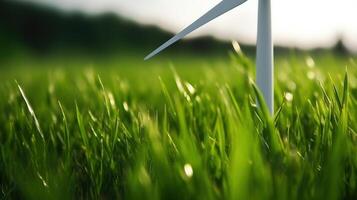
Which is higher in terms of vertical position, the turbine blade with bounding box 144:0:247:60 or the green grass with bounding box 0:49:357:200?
the turbine blade with bounding box 144:0:247:60

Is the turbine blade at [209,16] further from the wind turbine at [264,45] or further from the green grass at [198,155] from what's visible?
the green grass at [198,155]

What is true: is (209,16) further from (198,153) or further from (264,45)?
(198,153)

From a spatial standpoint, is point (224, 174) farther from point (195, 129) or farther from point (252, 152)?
point (195, 129)

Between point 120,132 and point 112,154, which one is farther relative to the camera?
point 120,132

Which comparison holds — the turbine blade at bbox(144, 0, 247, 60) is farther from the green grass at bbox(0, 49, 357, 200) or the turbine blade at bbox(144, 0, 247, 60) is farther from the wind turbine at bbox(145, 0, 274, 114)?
the green grass at bbox(0, 49, 357, 200)

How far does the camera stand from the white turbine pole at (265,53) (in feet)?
3.34

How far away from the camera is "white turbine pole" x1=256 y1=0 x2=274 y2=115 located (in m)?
1.02

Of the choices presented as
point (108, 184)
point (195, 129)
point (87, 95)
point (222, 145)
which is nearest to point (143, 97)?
point (87, 95)

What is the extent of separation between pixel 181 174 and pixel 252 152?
4.0 inches

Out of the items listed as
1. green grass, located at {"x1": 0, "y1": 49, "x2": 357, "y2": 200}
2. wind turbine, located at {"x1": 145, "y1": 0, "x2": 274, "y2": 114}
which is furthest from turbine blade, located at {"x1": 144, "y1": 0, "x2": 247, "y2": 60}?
green grass, located at {"x1": 0, "y1": 49, "x2": 357, "y2": 200}

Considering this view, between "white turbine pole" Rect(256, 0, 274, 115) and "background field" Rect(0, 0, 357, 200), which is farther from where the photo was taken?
"white turbine pole" Rect(256, 0, 274, 115)

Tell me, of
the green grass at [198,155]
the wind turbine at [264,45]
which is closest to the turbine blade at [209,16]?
the wind turbine at [264,45]

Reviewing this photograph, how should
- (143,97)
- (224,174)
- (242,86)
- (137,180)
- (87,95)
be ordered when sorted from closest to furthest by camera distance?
(137,180), (224,174), (242,86), (87,95), (143,97)

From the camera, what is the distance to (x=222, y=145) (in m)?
0.93
